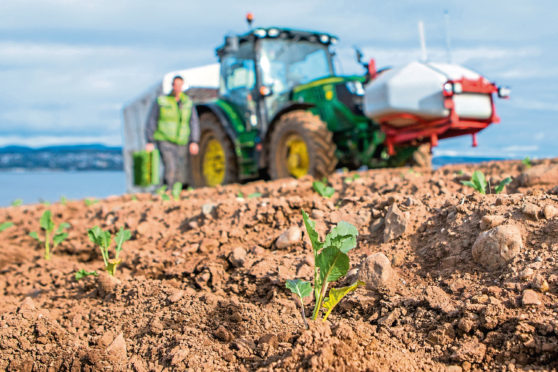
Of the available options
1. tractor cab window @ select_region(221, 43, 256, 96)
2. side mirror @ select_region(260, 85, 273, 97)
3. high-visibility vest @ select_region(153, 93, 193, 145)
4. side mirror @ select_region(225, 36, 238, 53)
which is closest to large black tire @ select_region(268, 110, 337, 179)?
side mirror @ select_region(260, 85, 273, 97)

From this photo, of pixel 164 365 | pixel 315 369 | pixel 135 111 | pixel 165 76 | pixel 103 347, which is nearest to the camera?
pixel 315 369

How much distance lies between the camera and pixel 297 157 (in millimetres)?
7164

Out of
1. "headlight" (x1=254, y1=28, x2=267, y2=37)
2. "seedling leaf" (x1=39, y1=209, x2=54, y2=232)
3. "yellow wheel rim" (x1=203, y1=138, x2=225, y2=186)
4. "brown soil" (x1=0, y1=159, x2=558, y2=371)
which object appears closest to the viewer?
"brown soil" (x1=0, y1=159, x2=558, y2=371)

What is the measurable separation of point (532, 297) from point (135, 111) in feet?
39.0

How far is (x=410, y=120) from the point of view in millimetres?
6332

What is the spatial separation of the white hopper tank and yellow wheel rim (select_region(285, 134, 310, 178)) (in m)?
1.23

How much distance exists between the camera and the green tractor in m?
6.93

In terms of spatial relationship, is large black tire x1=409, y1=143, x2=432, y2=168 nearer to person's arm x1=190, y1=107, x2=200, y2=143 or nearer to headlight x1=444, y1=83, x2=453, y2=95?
headlight x1=444, y1=83, x2=453, y2=95

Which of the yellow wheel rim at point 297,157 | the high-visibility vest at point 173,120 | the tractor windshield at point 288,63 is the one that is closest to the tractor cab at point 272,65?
the tractor windshield at point 288,63

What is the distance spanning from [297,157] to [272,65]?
5.11 ft

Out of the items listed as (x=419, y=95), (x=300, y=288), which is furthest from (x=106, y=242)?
(x=419, y=95)

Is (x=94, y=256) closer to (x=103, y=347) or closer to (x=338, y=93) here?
(x=103, y=347)

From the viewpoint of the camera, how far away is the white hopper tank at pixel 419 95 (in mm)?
6066

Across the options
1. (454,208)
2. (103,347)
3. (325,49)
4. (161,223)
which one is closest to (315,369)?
(103,347)
